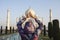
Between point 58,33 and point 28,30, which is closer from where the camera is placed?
point 58,33

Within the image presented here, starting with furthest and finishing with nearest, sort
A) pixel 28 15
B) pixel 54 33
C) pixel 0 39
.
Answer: pixel 0 39 → pixel 28 15 → pixel 54 33

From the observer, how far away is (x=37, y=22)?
7.95 m

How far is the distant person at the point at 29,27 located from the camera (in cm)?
786

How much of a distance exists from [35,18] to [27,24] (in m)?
0.35

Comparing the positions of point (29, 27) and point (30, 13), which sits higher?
point (30, 13)

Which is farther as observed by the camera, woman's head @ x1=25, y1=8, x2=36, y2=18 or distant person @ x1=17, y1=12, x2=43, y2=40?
distant person @ x1=17, y1=12, x2=43, y2=40

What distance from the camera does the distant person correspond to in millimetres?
7863

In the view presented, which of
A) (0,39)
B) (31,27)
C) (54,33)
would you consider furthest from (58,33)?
(0,39)

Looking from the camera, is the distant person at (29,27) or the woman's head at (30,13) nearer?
the woman's head at (30,13)

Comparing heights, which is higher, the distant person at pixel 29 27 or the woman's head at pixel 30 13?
the woman's head at pixel 30 13

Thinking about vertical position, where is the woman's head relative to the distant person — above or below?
above

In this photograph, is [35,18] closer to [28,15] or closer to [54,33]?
[28,15]

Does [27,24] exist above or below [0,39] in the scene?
above

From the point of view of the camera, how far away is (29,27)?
789 cm
